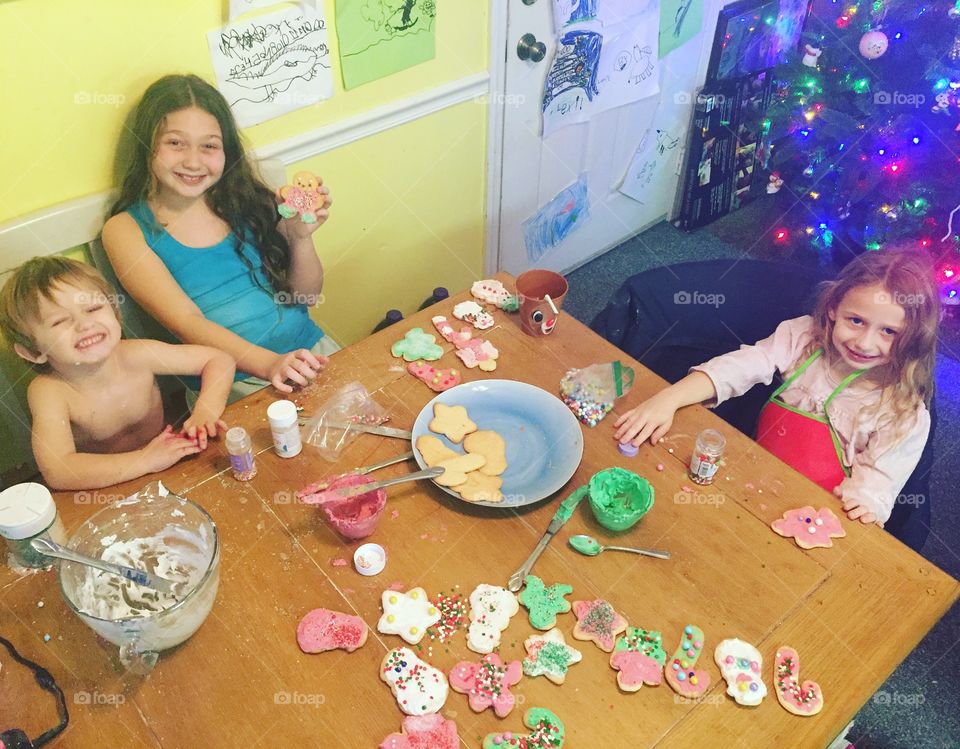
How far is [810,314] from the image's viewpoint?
5.78 ft

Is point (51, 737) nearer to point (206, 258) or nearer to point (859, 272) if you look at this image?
point (206, 258)

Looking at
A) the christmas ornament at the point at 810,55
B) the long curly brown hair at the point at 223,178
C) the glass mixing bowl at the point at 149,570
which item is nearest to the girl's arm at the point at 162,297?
the long curly brown hair at the point at 223,178

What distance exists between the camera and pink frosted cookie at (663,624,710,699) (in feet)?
3.49

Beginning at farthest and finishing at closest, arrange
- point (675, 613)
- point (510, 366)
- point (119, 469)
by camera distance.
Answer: point (510, 366) → point (119, 469) → point (675, 613)

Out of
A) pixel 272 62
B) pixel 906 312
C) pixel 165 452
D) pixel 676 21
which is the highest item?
pixel 272 62

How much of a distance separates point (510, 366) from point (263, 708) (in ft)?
2.60

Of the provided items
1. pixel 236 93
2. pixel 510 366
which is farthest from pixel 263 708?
pixel 236 93

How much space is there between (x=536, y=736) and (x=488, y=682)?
97 mm

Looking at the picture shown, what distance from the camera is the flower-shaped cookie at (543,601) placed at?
1.13m

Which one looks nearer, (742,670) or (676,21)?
(742,670)

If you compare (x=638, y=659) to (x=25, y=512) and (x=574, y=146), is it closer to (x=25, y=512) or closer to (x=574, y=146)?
(x=25, y=512)

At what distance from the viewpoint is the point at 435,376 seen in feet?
4.97

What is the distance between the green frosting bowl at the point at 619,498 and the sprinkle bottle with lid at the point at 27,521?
0.86 metres

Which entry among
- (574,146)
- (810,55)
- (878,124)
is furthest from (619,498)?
(810,55)
